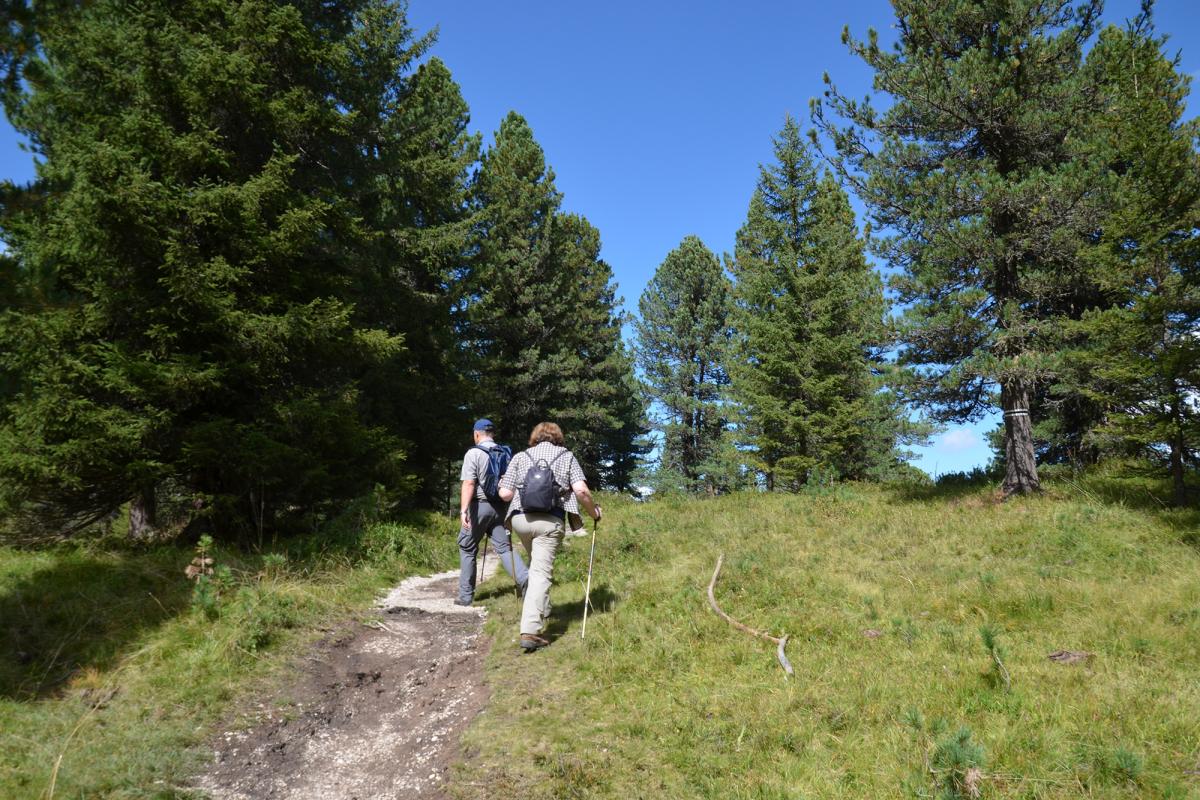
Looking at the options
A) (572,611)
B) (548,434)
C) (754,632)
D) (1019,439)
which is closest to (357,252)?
(548,434)

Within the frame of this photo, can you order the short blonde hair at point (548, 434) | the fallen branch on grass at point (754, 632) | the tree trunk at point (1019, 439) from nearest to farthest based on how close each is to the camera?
the fallen branch on grass at point (754, 632)
the short blonde hair at point (548, 434)
the tree trunk at point (1019, 439)

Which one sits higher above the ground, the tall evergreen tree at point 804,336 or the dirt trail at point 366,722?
the tall evergreen tree at point 804,336

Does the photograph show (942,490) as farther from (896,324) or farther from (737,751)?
(737,751)

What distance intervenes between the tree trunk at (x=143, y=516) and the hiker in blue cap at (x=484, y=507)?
5651 mm

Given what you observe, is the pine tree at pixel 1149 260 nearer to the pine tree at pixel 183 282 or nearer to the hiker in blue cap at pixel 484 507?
the hiker in blue cap at pixel 484 507

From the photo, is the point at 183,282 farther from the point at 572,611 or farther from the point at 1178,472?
the point at 1178,472

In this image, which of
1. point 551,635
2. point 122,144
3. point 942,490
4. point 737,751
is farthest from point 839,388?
point 122,144

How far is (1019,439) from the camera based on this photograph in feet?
40.9

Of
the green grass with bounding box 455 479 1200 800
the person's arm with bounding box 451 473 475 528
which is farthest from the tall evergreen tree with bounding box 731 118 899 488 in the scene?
the person's arm with bounding box 451 473 475 528

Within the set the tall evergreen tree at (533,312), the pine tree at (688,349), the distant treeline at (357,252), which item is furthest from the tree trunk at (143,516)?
the pine tree at (688,349)

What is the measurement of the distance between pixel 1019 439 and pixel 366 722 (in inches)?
517

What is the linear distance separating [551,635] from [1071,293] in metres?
14.2

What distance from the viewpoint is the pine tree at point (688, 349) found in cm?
3288


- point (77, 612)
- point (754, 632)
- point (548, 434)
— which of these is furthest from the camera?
point (548, 434)
